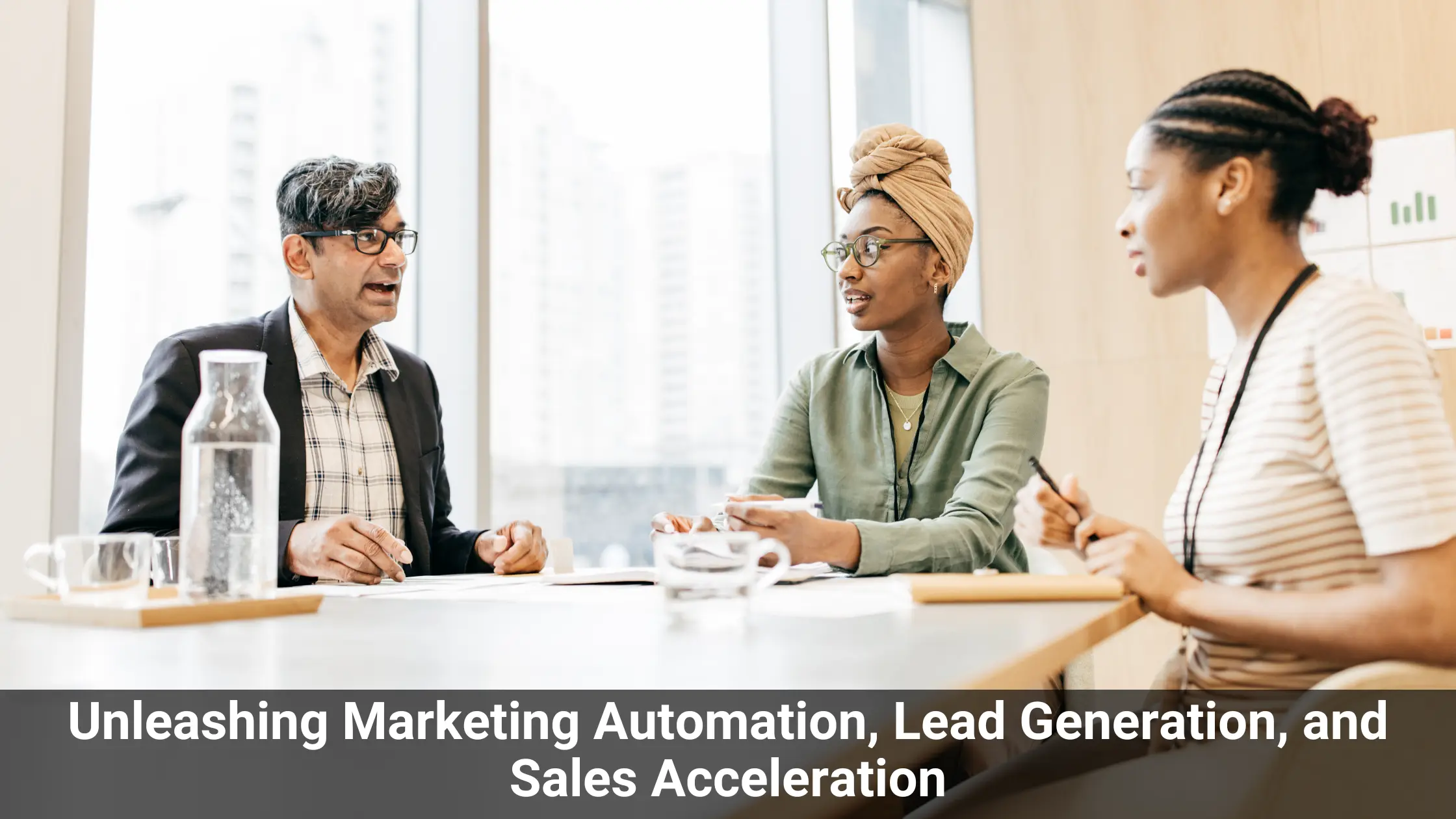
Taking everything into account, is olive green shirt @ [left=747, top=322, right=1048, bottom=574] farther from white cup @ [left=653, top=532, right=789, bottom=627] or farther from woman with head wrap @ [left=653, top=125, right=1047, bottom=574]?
white cup @ [left=653, top=532, right=789, bottom=627]

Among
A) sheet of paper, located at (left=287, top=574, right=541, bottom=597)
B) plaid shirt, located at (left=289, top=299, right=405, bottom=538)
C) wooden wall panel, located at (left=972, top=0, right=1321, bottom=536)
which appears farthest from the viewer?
wooden wall panel, located at (left=972, top=0, right=1321, bottom=536)

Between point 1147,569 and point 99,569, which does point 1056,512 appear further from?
point 99,569

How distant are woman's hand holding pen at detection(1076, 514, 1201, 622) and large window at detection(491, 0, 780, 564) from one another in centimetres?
213

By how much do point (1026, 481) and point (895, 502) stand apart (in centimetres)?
25

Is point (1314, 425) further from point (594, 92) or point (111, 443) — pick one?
point (594, 92)

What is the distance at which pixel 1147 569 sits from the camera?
126 cm

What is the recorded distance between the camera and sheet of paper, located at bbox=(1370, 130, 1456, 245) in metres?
3.32

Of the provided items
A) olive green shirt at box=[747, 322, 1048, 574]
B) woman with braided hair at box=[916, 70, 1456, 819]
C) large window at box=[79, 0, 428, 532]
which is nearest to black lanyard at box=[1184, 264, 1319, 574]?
woman with braided hair at box=[916, 70, 1456, 819]

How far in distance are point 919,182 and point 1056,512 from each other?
1.09 m

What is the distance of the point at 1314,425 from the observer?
1207 millimetres

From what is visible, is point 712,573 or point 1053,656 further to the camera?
point 712,573

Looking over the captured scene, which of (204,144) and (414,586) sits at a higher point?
(204,144)

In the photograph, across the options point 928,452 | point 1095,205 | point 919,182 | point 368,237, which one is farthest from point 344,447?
point 1095,205

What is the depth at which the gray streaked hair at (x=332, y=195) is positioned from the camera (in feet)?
7.64
